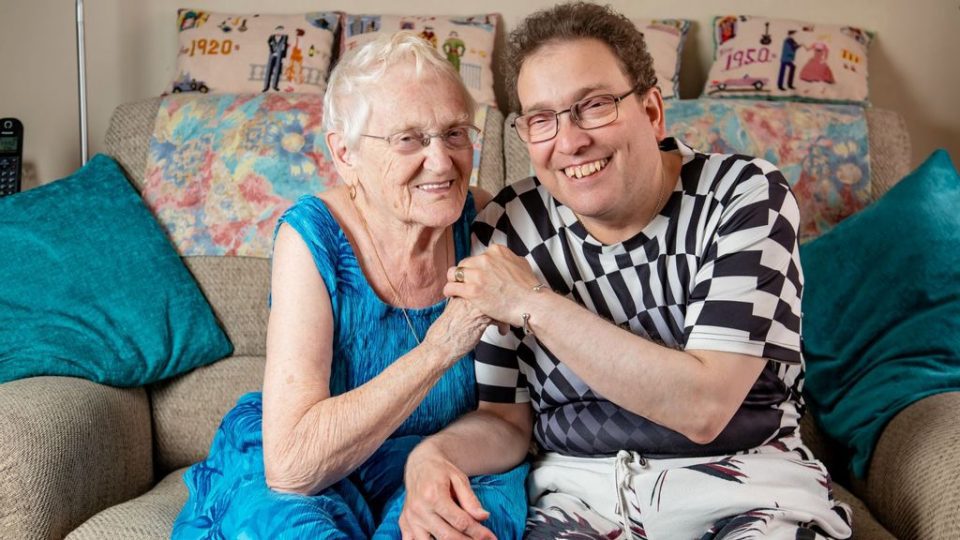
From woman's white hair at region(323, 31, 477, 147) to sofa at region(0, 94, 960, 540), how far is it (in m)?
0.77

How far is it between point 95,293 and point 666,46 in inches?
65.6

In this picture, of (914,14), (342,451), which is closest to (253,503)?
(342,451)

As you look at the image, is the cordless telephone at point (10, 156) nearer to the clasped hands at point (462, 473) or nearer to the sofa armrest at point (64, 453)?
the sofa armrest at point (64, 453)

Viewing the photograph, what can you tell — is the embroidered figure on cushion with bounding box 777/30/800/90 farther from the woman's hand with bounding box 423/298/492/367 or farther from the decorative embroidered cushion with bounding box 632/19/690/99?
the woman's hand with bounding box 423/298/492/367

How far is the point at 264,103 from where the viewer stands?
7.61 feet

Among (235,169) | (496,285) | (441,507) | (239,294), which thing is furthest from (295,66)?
(441,507)

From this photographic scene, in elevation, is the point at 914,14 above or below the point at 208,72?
above

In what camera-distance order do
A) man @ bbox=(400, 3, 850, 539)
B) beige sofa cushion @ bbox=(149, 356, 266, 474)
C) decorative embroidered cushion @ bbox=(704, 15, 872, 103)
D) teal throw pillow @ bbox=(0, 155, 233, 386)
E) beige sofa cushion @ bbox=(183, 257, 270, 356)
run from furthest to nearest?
decorative embroidered cushion @ bbox=(704, 15, 872, 103)
beige sofa cushion @ bbox=(183, 257, 270, 356)
beige sofa cushion @ bbox=(149, 356, 266, 474)
teal throw pillow @ bbox=(0, 155, 233, 386)
man @ bbox=(400, 3, 850, 539)

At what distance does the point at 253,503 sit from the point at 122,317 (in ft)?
2.90

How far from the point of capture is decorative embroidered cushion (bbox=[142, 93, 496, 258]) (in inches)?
86.4

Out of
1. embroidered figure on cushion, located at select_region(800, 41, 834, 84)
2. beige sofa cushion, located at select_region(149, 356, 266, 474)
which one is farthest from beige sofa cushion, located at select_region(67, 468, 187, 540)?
embroidered figure on cushion, located at select_region(800, 41, 834, 84)

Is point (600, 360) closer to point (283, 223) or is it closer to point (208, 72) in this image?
point (283, 223)

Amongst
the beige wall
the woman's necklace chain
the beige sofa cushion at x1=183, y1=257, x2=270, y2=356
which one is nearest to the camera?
the woman's necklace chain

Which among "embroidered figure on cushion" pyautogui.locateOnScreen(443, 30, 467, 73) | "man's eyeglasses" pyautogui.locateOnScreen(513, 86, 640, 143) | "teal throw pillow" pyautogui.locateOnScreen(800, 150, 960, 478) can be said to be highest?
"man's eyeglasses" pyautogui.locateOnScreen(513, 86, 640, 143)
